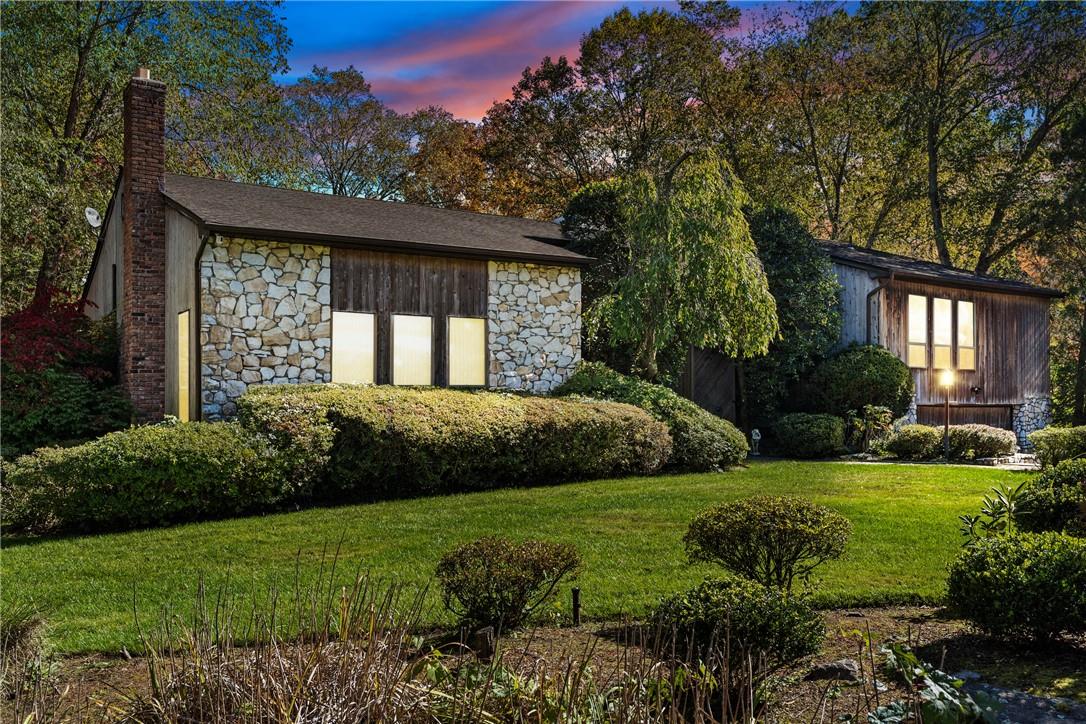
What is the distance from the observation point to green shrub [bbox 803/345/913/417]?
56.6 feet

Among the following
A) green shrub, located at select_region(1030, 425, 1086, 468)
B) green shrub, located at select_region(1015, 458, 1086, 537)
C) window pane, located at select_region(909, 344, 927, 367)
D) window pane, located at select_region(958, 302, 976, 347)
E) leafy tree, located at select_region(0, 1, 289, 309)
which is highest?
leafy tree, located at select_region(0, 1, 289, 309)

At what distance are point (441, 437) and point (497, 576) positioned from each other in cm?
645

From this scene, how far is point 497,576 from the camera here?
4.57 m

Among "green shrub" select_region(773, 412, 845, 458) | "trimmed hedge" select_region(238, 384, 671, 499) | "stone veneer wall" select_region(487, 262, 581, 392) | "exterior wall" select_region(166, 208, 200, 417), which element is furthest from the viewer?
"green shrub" select_region(773, 412, 845, 458)

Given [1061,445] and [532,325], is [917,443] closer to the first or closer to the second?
[1061,445]

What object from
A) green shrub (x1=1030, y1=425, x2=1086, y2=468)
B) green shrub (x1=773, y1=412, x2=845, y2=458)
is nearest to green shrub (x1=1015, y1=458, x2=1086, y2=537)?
green shrub (x1=1030, y1=425, x2=1086, y2=468)

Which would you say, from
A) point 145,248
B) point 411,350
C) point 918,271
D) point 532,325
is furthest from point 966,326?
point 145,248

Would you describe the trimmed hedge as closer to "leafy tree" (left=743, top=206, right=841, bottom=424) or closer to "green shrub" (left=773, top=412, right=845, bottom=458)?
"green shrub" (left=773, top=412, right=845, bottom=458)

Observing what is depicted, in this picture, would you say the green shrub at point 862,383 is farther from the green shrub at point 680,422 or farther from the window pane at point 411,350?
the window pane at point 411,350

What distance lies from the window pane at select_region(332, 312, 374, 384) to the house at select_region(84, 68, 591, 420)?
2cm

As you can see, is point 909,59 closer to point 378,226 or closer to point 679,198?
point 679,198

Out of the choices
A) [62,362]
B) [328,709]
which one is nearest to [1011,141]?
[62,362]

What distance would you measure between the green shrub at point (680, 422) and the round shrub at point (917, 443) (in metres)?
3.61

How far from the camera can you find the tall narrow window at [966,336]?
2023cm
